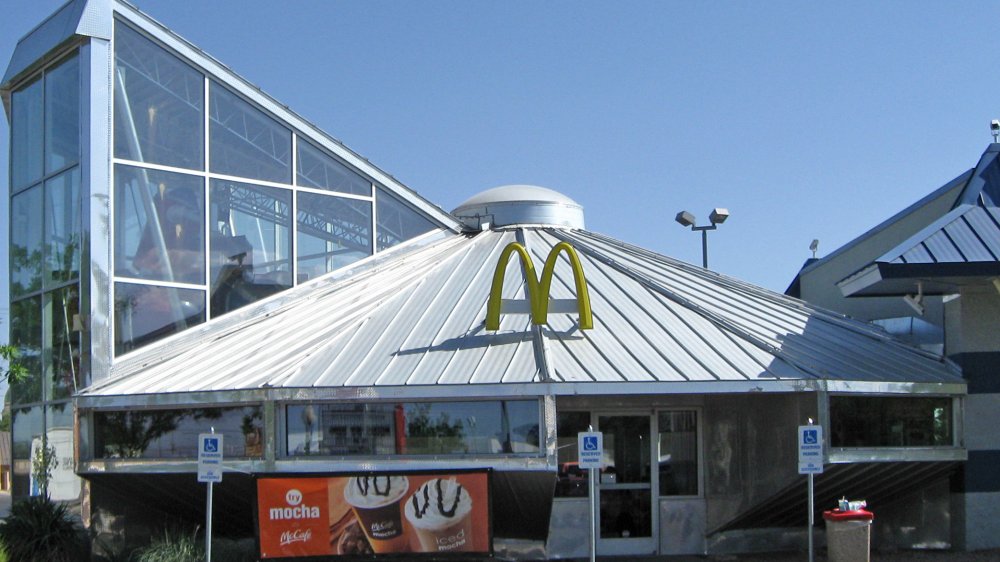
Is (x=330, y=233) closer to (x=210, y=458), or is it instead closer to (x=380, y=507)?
(x=380, y=507)

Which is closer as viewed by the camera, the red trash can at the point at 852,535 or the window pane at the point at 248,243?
the red trash can at the point at 852,535

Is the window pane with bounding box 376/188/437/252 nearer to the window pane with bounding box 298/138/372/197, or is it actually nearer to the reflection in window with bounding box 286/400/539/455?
the window pane with bounding box 298/138/372/197

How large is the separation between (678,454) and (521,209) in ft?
22.9

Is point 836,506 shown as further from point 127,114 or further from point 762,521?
point 127,114

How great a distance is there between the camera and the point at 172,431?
18.0 m

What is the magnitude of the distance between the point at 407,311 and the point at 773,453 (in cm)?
652

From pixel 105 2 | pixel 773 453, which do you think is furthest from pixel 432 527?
pixel 105 2

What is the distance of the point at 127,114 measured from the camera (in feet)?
65.5

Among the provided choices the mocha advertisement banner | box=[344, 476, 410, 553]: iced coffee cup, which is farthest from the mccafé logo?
box=[344, 476, 410, 553]: iced coffee cup

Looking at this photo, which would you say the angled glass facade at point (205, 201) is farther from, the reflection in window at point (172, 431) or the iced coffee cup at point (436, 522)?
the iced coffee cup at point (436, 522)

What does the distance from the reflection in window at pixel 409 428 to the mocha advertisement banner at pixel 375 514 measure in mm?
402

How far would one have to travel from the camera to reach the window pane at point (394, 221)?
2333 cm

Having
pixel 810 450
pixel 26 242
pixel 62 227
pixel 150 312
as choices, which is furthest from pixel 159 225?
pixel 810 450

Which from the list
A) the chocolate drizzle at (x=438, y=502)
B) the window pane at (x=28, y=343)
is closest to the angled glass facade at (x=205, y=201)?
the window pane at (x=28, y=343)
